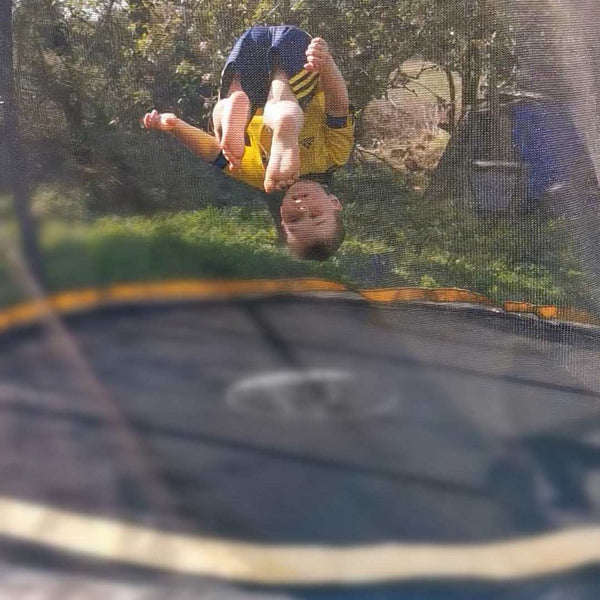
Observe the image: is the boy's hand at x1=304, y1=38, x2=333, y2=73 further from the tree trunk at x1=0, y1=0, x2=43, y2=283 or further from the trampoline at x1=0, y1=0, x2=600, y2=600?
the tree trunk at x1=0, y1=0, x2=43, y2=283

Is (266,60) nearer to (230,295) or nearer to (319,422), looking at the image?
(230,295)

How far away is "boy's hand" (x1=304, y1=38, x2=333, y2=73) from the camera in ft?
5.31

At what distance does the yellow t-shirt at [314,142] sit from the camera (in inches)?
66.1

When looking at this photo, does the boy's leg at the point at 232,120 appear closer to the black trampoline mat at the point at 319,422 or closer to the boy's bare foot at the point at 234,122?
the boy's bare foot at the point at 234,122

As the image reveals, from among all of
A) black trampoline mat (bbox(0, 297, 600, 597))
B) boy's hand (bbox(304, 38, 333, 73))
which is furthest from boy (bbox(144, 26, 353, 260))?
black trampoline mat (bbox(0, 297, 600, 597))

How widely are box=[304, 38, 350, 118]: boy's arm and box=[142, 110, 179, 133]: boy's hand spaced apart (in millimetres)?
312

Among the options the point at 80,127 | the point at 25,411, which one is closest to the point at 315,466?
the point at 25,411

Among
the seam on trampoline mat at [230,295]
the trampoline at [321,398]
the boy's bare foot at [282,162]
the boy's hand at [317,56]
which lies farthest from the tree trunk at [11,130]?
the boy's hand at [317,56]

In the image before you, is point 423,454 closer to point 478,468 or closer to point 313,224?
point 478,468

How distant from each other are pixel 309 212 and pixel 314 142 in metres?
0.15

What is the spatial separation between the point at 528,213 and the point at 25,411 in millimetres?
1134

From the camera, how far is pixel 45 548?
1.32 metres

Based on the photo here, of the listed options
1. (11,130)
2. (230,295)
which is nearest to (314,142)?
(230,295)

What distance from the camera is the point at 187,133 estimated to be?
5.60 feet
